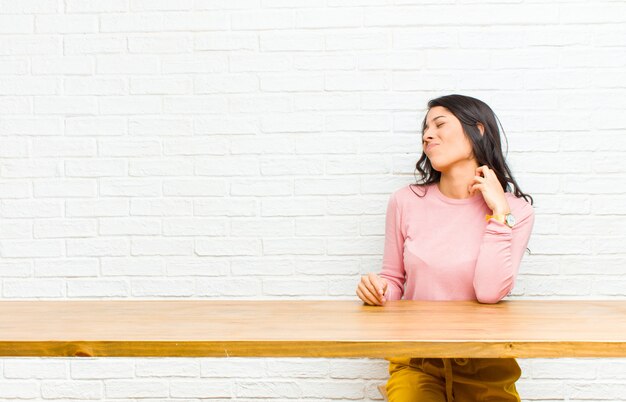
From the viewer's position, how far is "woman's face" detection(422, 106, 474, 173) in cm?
195

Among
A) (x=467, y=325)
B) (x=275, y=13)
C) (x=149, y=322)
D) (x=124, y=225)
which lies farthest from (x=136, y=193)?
(x=467, y=325)

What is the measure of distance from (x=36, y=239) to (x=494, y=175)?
167cm

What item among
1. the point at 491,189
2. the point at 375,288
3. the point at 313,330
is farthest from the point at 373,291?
the point at 491,189

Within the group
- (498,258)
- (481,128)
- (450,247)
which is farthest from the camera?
(481,128)

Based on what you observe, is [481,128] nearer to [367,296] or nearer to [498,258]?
[498,258]

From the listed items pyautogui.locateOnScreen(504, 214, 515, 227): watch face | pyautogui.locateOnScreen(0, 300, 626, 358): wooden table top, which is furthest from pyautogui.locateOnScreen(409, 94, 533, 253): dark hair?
pyautogui.locateOnScreen(0, 300, 626, 358): wooden table top

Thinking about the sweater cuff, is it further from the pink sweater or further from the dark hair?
the dark hair

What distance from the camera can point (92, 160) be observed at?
8.04 feet

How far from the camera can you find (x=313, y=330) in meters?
1.26

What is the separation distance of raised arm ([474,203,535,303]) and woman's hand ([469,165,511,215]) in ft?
0.15

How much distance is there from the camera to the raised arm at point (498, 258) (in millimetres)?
1729

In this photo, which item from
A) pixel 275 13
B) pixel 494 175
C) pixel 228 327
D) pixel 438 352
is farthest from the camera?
pixel 275 13

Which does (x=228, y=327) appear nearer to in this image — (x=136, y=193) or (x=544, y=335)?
(x=544, y=335)

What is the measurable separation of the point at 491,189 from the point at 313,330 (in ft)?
2.70
